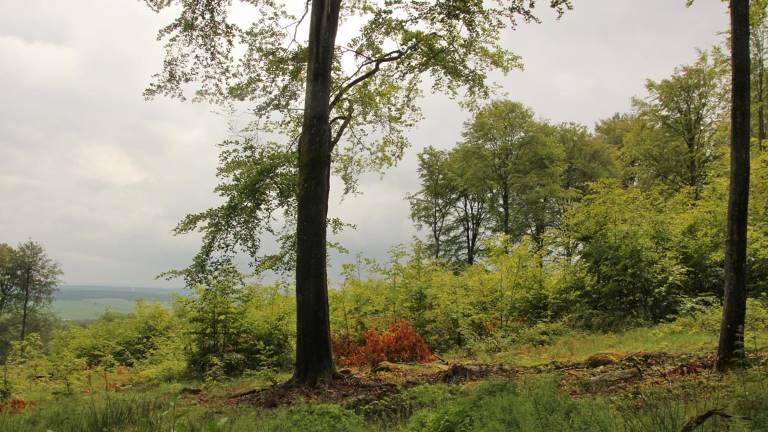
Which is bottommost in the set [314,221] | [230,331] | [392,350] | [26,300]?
[26,300]

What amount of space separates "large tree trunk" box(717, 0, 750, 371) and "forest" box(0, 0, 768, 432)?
0.03 meters

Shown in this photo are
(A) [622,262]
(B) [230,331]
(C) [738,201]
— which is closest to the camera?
(C) [738,201]

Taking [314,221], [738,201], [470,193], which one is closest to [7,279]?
[470,193]

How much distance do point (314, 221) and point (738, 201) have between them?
647 centimetres

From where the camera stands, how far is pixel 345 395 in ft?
24.2

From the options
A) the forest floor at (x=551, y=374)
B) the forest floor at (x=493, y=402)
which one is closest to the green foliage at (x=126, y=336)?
the forest floor at (x=493, y=402)

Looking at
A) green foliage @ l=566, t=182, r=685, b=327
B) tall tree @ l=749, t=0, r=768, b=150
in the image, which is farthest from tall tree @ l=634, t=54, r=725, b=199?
green foliage @ l=566, t=182, r=685, b=327

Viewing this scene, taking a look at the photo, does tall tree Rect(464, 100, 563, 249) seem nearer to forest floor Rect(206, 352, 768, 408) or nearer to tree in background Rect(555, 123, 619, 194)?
tree in background Rect(555, 123, 619, 194)

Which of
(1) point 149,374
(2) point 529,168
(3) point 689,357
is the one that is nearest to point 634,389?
(3) point 689,357

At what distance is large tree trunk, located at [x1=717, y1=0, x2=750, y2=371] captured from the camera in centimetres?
620

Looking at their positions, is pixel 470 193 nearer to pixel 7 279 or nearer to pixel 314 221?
pixel 314 221

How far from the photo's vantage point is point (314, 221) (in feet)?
28.1

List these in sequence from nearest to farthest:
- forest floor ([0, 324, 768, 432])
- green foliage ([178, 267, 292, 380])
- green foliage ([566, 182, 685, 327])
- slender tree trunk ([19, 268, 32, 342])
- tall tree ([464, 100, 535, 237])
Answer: forest floor ([0, 324, 768, 432]) < green foliage ([178, 267, 292, 380]) < green foliage ([566, 182, 685, 327]) < tall tree ([464, 100, 535, 237]) < slender tree trunk ([19, 268, 32, 342])

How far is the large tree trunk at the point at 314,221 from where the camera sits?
8406 millimetres
